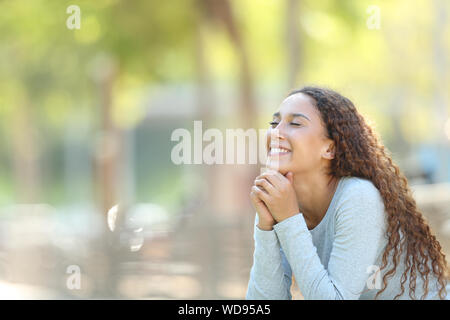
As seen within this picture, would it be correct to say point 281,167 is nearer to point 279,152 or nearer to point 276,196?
point 279,152

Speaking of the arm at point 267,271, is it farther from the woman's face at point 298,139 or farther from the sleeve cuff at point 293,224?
the woman's face at point 298,139

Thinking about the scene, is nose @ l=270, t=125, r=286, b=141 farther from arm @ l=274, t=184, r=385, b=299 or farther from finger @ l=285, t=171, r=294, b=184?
arm @ l=274, t=184, r=385, b=299

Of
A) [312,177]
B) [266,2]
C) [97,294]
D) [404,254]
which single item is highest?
[266,2]

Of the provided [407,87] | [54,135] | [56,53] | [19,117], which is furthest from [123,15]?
[54,135]

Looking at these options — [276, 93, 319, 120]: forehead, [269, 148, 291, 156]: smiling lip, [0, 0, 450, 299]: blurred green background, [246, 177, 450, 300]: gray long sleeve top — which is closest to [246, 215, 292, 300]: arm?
[246, 177, 450, 300]: gray long sleeve top

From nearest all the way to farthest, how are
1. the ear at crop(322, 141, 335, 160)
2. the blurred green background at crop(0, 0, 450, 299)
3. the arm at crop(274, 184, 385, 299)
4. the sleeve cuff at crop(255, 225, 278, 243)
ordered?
the arm at crop(274, 184, 385, 299) < the sleeve cuff at crop(255, 225, 278, 243) < the ear at crop(322, 141, 335, 160) < the blurred green background at crop(0, 0, 450, 299)

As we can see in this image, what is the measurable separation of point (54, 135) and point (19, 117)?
36.3 ft

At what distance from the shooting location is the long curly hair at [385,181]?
1919 mm

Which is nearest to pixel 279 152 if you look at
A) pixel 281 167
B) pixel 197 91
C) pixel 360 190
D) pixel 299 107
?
pixel 281 167

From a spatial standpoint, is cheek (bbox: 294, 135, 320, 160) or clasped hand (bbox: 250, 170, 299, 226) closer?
clasped hand (bbox: 250, 170, 299, 226)

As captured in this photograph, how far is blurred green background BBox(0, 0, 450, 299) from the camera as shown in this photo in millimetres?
5250

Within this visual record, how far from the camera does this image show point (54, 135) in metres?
30.0

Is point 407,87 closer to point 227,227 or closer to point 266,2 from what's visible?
point 266,2

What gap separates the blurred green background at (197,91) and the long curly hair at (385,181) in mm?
248
